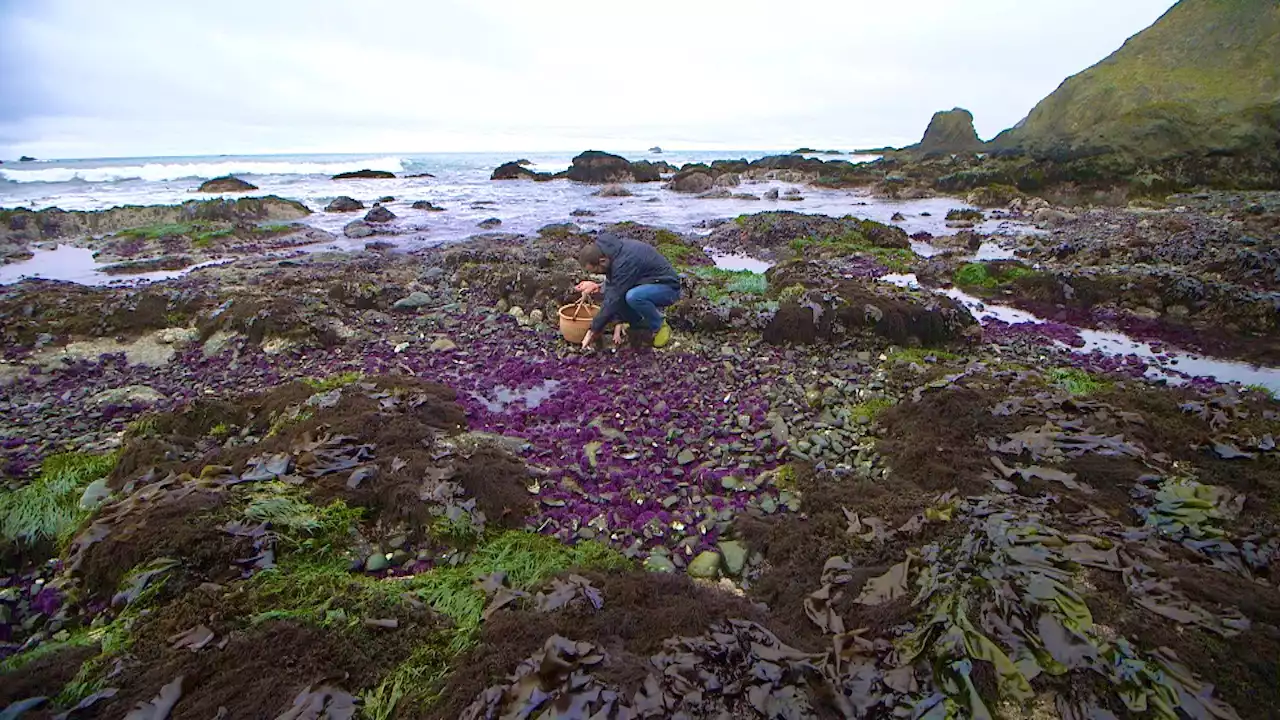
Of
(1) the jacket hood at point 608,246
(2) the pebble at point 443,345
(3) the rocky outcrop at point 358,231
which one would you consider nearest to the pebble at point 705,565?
(1) the jacket hood at point 608,246

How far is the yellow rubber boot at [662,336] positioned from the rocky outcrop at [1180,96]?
27.9 metres

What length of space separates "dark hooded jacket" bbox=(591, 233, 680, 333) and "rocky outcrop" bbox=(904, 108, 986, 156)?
63.0 m

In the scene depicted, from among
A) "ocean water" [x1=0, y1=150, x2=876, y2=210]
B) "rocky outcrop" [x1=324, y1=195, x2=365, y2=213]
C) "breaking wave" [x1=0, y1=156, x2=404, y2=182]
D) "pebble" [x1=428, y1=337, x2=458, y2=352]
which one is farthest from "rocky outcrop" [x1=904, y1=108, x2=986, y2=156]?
"pebble" [x1=428, y1=337, x2=458, y2=352]

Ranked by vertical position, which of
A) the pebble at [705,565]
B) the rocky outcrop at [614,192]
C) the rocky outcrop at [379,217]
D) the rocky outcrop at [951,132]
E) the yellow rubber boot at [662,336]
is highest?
the rocky outcrop at [951,132]

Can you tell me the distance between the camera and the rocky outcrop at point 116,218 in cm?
1869

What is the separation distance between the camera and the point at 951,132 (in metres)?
61.2

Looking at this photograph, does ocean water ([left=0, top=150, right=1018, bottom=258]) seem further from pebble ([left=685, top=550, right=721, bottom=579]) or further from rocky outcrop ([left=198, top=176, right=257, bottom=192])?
pebble ([left=685, top=550, right=721, bottom=579])

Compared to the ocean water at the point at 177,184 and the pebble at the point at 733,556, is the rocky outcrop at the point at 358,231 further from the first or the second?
the pebble at the point at 733,556

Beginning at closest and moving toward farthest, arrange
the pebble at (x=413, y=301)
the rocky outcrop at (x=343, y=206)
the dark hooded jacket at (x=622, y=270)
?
the dark hooded jacket at (x=622, y=270)
the pebble at (x=413, y=301)
the rocky outcrop at (x=343, y=206)

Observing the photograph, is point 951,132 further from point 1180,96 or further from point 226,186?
point 226,186

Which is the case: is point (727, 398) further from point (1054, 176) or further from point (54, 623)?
point (1054, 176)

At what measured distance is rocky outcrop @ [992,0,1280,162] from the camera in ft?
80.7

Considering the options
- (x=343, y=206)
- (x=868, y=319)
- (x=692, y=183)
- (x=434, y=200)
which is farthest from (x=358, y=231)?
(x=692, y=183)

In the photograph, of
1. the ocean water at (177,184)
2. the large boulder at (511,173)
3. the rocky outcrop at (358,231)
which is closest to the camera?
the rocky outcrop at (358,231)
